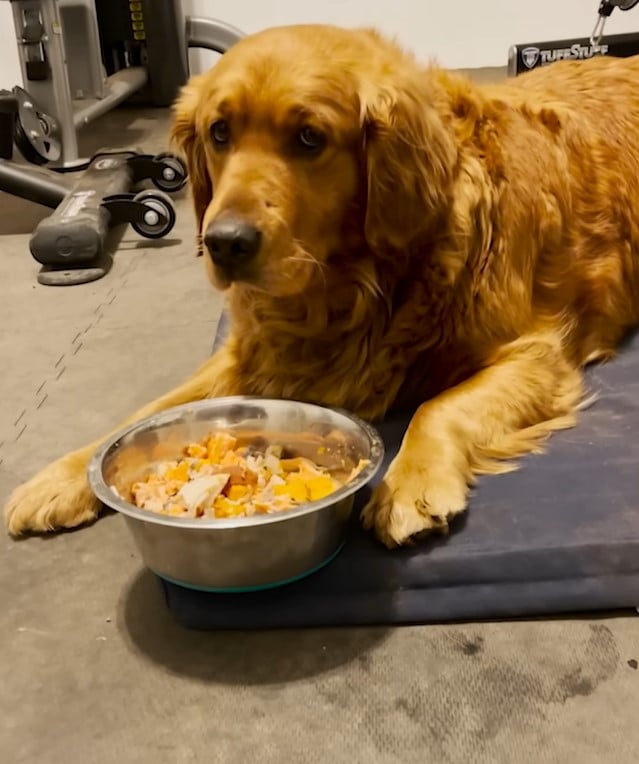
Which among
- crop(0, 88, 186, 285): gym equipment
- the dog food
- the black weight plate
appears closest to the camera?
the dog food

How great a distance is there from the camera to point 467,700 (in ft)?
3.83

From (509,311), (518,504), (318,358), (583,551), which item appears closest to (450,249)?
(509,311)

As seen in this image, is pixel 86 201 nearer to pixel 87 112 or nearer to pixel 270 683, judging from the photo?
pixel 87 112

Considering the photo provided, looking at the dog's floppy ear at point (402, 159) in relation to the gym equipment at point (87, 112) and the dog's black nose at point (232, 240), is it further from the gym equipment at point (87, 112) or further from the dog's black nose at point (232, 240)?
the gym equipment at point (87, 112)

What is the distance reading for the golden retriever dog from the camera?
4.87ft

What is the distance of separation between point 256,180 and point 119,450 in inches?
19.0

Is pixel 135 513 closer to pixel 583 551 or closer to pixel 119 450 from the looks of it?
pixel 119 450

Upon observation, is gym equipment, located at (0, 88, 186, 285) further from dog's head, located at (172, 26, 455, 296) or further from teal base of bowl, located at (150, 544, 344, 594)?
teal base of bowl, located at (150, 544, 344, 594)

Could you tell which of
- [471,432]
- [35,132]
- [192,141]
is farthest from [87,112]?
[471,432]

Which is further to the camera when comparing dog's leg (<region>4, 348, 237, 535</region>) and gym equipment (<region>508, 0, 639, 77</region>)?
gym equipment (<region>508, 0, 639, 77</region>)

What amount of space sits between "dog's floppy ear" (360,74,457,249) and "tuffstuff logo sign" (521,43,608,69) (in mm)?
2308

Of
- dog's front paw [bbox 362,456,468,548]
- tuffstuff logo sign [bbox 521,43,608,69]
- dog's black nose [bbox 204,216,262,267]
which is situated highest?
dog's black nose [bbox 204,216,262,267]

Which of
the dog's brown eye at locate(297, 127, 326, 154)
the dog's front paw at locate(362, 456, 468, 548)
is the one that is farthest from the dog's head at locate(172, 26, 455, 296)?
the dog's front paw at locate(362, 456, 468, 548)

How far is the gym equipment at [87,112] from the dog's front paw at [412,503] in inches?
70.1
